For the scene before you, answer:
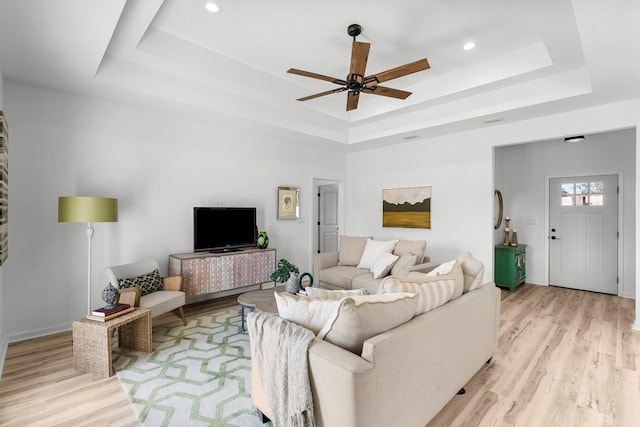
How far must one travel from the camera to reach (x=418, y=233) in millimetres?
5578

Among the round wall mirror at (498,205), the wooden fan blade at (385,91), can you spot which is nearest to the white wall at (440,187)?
the round wall mirror at (498,205)

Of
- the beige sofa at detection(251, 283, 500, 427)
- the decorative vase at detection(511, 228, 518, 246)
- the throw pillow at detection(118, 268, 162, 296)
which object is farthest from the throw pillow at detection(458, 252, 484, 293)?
the decorative vase at detection(511, 228, 518, 246)

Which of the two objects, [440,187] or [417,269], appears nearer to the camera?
[417,269]

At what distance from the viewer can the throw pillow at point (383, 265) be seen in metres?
4.03

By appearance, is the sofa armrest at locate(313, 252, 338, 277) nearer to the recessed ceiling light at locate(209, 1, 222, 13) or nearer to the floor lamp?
the floor lamp

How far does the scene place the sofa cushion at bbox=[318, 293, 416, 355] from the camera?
1.51m

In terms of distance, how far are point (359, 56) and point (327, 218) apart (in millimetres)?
5199

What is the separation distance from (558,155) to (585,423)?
4762 millimetres

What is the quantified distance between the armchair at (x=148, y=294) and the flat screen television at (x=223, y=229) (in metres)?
0.70

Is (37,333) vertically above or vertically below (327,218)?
below

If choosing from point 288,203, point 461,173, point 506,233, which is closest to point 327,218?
point 288,203

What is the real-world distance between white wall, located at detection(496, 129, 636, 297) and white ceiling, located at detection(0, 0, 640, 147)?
1.77m

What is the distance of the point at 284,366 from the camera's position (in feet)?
5.23

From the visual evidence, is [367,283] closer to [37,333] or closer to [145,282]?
[145,282]
